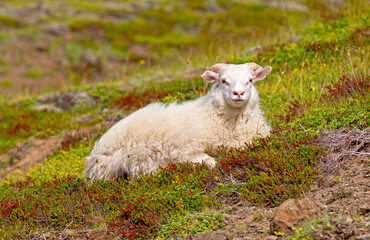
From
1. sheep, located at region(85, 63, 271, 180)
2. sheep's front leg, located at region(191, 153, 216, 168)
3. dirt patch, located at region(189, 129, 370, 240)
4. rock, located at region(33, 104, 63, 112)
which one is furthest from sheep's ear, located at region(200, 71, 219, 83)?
rock, located at region(33, 104, 63, 112)

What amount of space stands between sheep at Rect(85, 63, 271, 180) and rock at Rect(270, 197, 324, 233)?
6.63ft

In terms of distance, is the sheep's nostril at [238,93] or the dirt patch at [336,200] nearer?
the dirt patch at [336,200]

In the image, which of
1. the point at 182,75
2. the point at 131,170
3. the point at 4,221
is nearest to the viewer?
the point at 4,221

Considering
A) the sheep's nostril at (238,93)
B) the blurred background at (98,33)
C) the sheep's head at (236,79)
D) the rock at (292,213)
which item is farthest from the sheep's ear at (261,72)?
the blurred background at (98,33)

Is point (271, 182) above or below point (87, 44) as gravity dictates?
above

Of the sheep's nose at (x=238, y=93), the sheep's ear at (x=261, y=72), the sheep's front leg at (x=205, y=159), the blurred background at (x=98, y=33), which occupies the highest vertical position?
the sheep's ear at (x=261, y=72)

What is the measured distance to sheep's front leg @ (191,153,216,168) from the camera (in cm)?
586

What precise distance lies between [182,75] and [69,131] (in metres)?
3.53

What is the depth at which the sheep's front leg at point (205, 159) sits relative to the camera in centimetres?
586

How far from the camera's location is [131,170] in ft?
21.1

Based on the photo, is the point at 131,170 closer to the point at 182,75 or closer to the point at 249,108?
the point at 249,108

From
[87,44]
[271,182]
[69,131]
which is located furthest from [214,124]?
[87,44]

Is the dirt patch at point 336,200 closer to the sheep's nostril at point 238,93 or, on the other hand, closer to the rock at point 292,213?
the rock at point 292,213

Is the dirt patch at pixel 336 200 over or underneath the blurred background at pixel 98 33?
over
